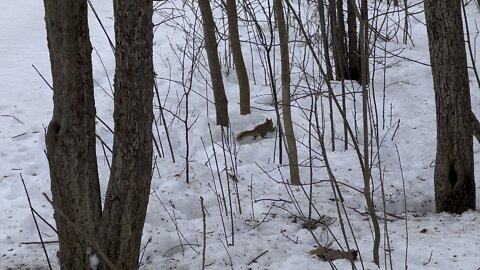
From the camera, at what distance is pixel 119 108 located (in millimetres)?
3479

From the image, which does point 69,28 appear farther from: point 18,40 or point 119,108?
point 18,40

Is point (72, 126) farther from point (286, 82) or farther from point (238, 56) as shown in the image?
point (238, 56)

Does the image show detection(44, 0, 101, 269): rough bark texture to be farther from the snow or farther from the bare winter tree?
the snow

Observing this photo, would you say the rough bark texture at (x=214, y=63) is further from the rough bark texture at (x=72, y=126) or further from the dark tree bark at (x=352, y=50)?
the rough bark texture at (x=72, y=126)

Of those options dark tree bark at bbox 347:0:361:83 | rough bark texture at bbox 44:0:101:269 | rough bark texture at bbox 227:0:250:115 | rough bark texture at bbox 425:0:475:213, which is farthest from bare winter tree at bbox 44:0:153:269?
dark tree bark at bbox 347:0:361:83

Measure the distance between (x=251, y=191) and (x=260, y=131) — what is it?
243 cm

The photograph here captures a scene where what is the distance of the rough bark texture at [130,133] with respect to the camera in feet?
11.2

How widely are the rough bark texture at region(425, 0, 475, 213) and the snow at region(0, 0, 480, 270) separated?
212 millimetres

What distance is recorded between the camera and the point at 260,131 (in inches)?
295

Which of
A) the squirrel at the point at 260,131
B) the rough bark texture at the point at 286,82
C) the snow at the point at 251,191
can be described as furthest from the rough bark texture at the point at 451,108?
the squirrel at the point at 260,131

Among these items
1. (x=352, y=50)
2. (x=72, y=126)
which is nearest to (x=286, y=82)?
(x=72, y=126)

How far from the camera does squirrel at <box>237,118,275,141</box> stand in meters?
7.38

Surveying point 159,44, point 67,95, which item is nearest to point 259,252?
point 67,95

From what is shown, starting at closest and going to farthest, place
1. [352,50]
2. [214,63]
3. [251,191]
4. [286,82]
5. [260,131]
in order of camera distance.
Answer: [251,191] → [286,82] → [214,63] → [260,131] → [352,50]
